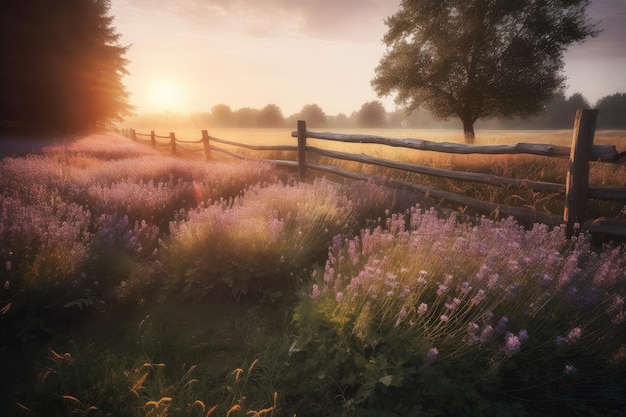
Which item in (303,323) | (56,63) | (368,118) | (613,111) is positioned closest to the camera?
(303,323)

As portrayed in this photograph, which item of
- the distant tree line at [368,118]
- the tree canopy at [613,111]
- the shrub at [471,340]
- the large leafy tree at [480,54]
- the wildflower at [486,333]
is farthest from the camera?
the distant tree line at [368,118]

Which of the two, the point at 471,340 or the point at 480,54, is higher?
the point at 480,54

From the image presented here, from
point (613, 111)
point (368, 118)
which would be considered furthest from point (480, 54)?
point (613, 111)

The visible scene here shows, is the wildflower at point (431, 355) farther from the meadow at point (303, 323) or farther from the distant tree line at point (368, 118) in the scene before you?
the distant tree line at point (368, 118)

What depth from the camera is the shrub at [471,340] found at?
6.01ft

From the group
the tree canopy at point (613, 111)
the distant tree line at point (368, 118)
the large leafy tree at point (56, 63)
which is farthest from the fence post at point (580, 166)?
the tree canopy at point (613, 111)

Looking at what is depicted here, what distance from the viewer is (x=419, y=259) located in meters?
2.36

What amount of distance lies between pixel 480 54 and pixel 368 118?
62492 millimetres

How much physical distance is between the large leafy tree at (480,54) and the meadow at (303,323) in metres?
12.4

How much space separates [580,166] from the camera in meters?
3.88

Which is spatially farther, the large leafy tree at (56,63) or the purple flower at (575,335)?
the large leafy tree at (56,63)

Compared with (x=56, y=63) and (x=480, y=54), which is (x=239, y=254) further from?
(x=56, y=63)

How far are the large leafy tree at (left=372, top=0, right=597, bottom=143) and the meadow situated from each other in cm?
1245

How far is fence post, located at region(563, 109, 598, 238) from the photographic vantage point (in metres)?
3.81
